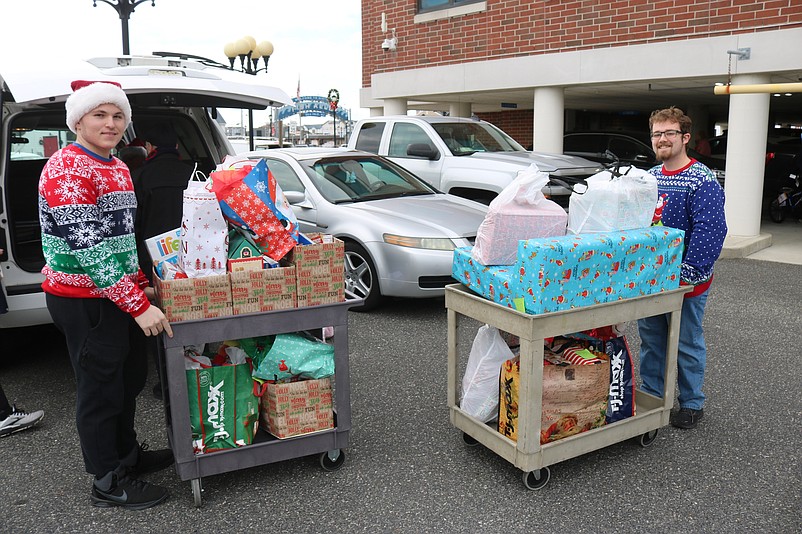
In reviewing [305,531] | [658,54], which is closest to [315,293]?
[305,531]

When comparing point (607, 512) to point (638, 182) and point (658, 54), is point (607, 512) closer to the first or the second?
point (638, 182)

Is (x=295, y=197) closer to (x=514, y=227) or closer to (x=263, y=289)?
(x=263, y=289)

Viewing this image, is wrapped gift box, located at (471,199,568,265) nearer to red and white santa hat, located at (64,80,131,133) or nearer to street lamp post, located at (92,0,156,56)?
red and white santa hat, located at (64,80,131,133)

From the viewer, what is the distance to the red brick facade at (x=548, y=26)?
9711 millimetres

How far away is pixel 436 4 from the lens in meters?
13.6

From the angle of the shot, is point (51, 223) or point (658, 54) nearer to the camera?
point (51, 223)

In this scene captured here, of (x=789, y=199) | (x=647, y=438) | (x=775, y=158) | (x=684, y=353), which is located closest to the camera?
(x=647, y=438)

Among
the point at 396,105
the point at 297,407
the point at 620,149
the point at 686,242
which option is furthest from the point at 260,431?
the point at 620,149

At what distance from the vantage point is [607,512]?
3.21 meters

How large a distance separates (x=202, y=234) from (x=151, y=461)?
4.10 feet

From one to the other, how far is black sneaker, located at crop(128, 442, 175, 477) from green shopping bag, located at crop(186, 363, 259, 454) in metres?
0.44

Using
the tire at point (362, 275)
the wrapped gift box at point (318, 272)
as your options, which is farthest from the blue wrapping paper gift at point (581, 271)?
the tire at point (362, 275)

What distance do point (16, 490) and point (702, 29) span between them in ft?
33.1

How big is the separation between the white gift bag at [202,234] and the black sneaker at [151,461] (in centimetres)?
104
